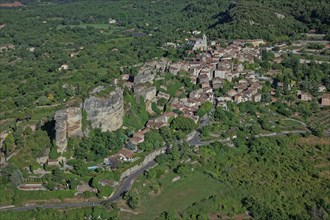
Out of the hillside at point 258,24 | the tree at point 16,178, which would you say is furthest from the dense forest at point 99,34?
the tree at point 16,178

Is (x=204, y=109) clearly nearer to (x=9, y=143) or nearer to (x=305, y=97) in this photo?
(x=305, y=97)

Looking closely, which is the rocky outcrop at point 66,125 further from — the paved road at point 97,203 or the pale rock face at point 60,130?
the paved road at point 97,203

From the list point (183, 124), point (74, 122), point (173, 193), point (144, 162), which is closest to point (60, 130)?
point (74, 122)

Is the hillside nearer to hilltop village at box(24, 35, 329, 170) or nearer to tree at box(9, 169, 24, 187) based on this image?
hilltop village at box(24, 35, 329, 170)

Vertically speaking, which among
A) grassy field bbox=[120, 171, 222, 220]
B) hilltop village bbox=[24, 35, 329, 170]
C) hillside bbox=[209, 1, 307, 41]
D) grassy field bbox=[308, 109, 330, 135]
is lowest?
grassy field bbox=[120, 171, 222, 220]

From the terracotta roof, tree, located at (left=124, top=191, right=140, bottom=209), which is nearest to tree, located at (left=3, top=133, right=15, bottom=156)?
the terracotta roof

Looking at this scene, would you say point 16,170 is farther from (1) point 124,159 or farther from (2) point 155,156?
(2) point 155,156
